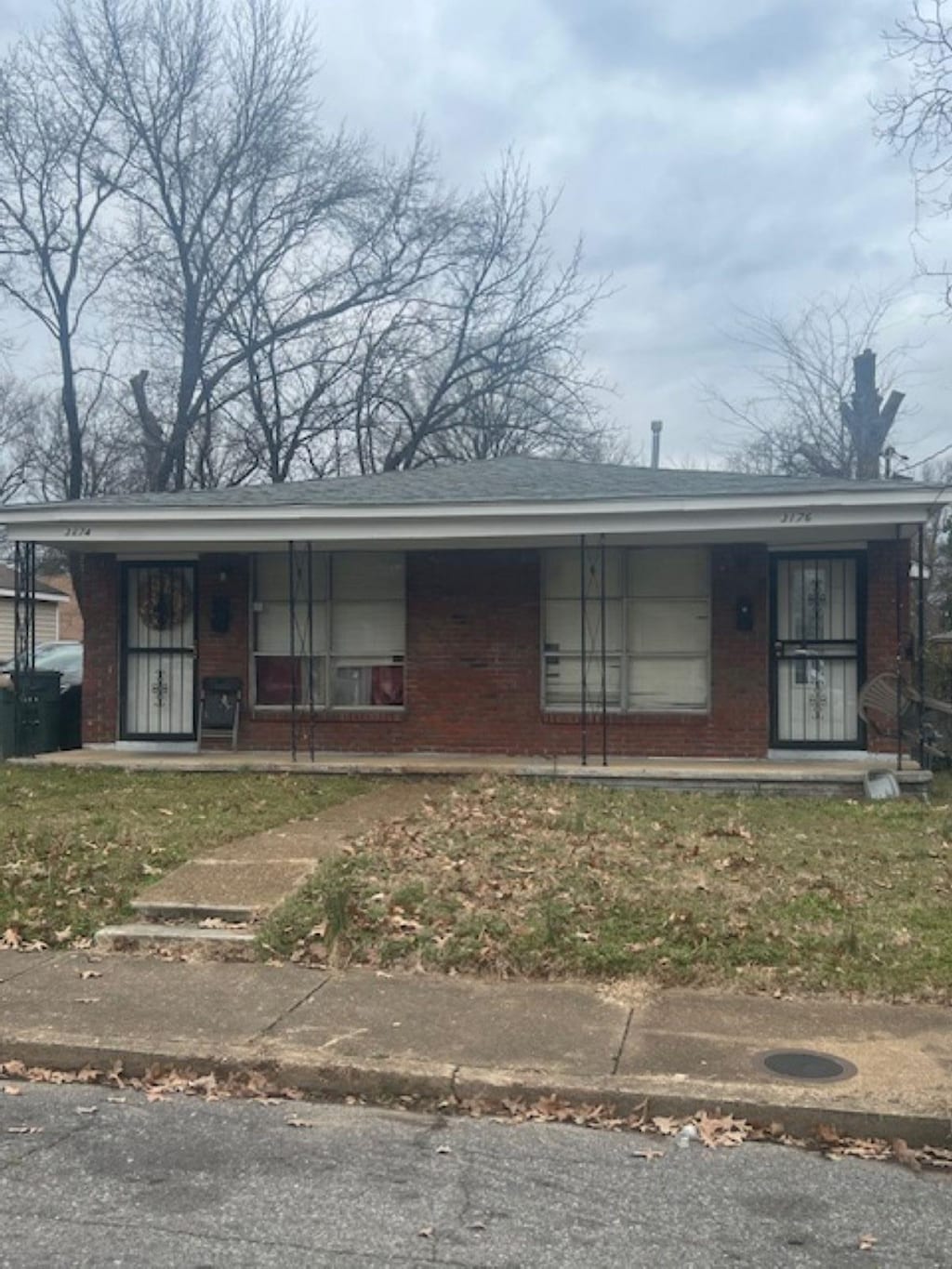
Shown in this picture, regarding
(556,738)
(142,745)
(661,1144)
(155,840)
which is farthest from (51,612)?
(661,1144)

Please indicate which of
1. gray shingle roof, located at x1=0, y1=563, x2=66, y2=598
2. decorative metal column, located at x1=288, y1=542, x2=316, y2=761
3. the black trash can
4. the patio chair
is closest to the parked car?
the black trash can

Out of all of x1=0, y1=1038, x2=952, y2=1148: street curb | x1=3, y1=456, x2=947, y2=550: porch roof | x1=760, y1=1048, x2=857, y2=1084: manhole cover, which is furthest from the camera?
x1=3, y1=456, x2=947, y2=550: porch roof

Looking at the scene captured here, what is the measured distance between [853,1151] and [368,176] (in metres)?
24.6

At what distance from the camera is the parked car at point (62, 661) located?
57.0 feet

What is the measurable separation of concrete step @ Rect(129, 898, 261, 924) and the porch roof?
19.3 feet

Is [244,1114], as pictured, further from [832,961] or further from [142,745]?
[142,745]

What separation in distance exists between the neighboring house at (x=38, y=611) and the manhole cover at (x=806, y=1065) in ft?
103

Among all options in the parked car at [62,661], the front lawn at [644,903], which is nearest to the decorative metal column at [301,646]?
the parked car at [62,661]

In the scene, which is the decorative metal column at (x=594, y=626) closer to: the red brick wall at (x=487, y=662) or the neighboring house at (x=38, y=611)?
the red brick wall at (x=487, y=662)

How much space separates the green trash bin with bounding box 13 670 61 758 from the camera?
14266 millimetres

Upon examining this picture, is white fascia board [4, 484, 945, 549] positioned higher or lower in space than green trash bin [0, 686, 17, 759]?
higher

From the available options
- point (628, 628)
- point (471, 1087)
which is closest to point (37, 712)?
point (628, 628)

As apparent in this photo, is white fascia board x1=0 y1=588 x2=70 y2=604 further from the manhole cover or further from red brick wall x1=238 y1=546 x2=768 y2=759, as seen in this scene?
the manhole cover

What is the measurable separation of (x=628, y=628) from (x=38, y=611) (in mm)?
28471
